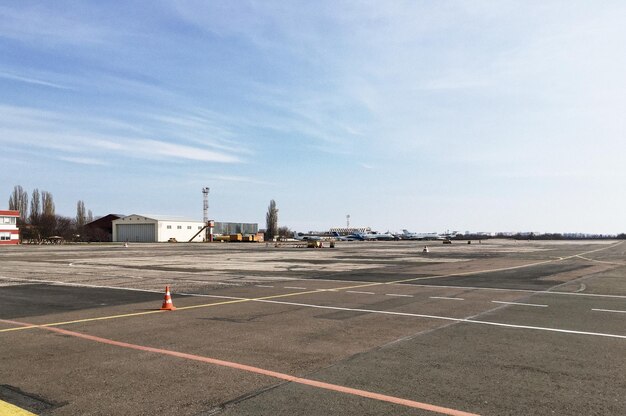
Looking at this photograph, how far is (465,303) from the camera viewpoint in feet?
42.6

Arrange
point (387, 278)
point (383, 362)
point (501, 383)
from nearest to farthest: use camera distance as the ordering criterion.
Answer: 1. point (501, 383)
2. point (383, 362)
3. point (387, 278)

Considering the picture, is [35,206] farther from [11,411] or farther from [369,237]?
[11,411]

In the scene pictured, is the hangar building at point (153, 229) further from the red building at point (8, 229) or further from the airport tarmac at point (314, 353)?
the airport tarmac at point (314, 353)

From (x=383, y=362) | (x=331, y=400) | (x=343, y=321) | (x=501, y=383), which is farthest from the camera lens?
(x=343, y=321)

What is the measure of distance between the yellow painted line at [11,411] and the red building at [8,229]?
328 ft

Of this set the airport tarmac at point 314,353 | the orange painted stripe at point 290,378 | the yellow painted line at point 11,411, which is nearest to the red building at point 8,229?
the airport tarmac at point 314,353

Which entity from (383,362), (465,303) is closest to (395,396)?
(383,362)

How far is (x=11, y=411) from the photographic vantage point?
496 cm

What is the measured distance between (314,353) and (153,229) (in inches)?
3847

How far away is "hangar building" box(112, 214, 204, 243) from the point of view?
9900 cm

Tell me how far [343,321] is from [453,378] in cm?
433

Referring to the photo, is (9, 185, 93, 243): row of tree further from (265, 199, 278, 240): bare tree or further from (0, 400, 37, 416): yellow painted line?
(0, 400, 37, 416): yellow painted line

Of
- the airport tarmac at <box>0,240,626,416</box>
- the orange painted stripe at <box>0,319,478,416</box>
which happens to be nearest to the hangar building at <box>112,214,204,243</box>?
the airport tarmac at <box>0,240,626,416</box>

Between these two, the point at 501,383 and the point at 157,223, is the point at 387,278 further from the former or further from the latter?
the point at 157,223
